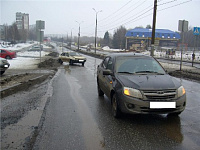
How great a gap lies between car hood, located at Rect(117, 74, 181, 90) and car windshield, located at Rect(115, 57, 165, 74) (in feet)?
1.37

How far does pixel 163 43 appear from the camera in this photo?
88.9 meters

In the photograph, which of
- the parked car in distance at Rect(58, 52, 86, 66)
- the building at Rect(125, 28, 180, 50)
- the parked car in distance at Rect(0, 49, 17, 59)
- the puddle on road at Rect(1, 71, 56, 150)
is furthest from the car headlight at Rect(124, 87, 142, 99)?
the building at Rect(125, 28, 180, 50)

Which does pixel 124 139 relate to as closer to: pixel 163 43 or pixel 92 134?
pixel 92 134

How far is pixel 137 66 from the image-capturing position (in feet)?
19.4

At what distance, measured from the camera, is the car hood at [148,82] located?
4633mm

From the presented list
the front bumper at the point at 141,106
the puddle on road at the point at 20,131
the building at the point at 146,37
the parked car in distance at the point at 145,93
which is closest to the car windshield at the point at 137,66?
the parked car in distance at the point at 145,93

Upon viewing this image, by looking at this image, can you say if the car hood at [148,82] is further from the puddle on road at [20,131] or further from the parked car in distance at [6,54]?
the parked car in distance at [6,54]

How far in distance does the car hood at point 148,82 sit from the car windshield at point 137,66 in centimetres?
42

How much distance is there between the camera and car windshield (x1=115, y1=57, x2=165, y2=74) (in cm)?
576

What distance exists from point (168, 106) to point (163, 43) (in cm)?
8909

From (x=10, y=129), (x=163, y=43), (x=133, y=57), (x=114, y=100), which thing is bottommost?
(x=10, y=129)

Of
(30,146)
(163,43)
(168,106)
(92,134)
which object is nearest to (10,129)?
(30,146)

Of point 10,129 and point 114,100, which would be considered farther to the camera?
point 114,100

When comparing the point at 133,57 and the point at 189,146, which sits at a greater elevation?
the point at 133,57
